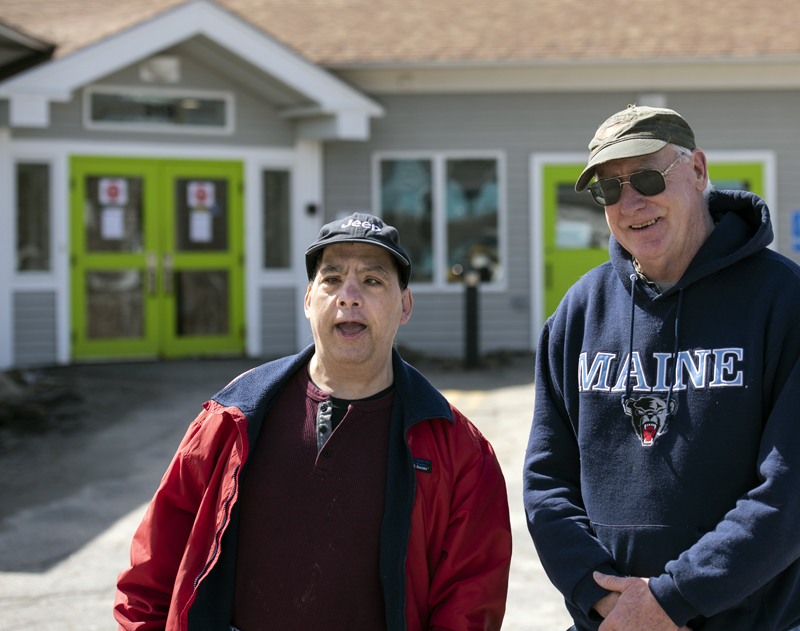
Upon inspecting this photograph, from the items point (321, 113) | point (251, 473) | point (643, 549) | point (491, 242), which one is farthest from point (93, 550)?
point (491, 242)

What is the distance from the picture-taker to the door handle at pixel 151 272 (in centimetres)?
1030

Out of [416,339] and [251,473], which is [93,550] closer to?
[251,473]

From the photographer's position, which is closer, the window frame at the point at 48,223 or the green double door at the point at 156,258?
the window frame at the point at 48,223

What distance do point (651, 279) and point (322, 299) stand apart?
0.93m

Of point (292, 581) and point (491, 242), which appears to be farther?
point (491, 242)

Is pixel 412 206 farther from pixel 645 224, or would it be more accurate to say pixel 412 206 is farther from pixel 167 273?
pixel 645 224

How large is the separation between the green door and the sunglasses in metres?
8.85

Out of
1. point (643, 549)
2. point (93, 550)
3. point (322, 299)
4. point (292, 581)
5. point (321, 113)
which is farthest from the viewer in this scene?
point (321, 113)

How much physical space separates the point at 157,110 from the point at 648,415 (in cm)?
925

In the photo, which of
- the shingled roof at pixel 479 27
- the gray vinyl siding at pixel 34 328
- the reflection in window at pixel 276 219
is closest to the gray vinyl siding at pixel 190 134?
the reflection in window at pixel 276 219

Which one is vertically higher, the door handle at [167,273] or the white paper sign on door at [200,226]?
the white paper sign on door at [200,226]

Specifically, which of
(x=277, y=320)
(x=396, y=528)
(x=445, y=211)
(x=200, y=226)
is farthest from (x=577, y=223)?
(x=396, y=528)

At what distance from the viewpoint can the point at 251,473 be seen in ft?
7.76

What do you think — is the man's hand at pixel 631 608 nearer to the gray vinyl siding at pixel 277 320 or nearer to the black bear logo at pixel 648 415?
the black bear logo at pixel 648 415
